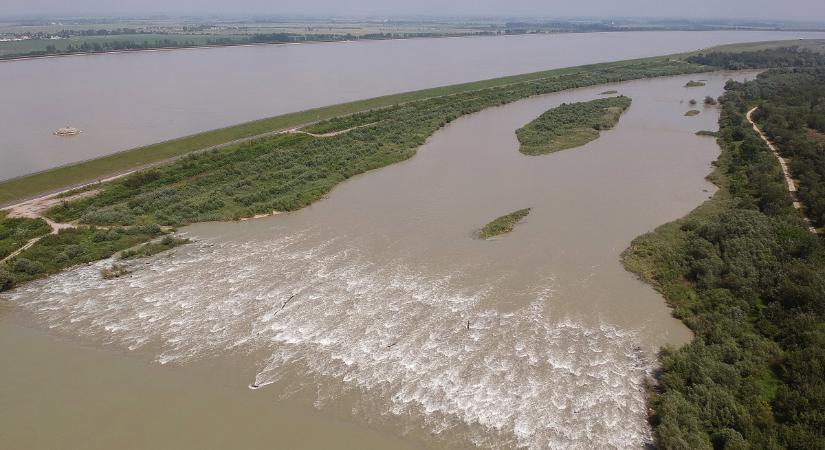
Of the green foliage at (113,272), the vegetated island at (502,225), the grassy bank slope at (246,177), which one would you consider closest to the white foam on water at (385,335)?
the green foliage at (113,272)

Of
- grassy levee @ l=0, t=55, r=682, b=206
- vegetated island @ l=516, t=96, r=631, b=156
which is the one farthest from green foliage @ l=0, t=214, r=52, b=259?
vegetated island @ l=516, t=96, r=631, b=156

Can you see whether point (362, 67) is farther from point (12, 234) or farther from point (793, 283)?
point (793, 283)

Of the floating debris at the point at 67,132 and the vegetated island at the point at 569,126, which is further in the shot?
the floating debris at the point at 67,132

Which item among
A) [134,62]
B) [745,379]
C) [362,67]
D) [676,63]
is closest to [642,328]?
[745,379]

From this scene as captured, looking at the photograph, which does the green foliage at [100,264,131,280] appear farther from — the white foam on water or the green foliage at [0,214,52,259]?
the green foliage at [0,214,52,259]

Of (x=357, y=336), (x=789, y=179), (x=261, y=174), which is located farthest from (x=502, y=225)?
(x=789, y=179)

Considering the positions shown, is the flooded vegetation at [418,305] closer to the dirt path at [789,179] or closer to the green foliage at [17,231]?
the green foliage at [17,231]
